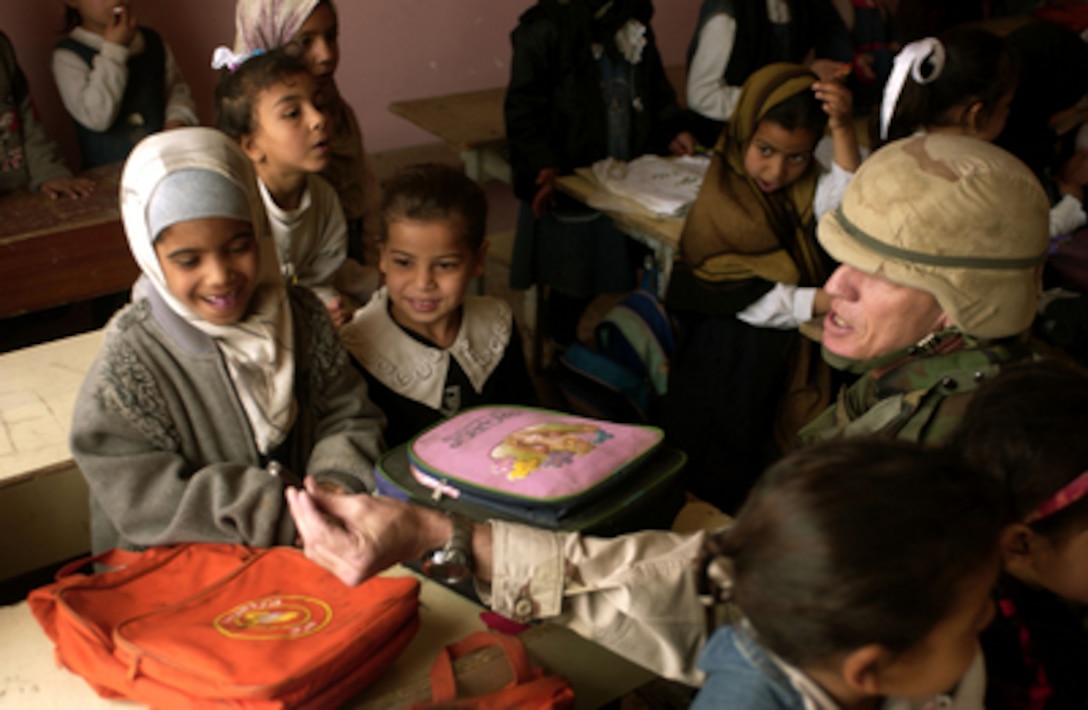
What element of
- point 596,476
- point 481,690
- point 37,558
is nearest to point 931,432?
point 596,476

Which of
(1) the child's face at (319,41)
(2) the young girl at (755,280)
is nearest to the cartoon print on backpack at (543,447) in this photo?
(2) the young girl at (755,280)

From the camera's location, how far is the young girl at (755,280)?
112 inches

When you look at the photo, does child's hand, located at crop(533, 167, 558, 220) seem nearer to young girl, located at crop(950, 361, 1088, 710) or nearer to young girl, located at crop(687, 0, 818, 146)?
young girl, located at crop(687, 0, 818, 146)

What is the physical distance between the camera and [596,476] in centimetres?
158

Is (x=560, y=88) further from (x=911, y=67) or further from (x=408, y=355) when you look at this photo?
(x=408, y=355)

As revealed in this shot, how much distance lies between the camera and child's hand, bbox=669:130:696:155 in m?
3.89

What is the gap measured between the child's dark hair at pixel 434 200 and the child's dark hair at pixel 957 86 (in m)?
1.32

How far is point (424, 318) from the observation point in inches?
88.4

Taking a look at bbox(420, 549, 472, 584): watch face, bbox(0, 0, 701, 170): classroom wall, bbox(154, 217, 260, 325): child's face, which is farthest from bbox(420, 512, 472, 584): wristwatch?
bbox(0, 0, 701, 170): classroom wall

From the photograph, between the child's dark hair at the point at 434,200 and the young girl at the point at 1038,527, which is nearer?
the young girl at the point at 1038,527

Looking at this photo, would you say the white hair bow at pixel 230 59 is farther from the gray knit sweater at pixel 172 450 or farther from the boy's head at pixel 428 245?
the gray knit sweater at pixel 172 450

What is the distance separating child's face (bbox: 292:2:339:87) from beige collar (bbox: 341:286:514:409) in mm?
1011

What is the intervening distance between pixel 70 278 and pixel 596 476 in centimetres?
261

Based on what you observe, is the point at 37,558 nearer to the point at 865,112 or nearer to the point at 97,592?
the point at 97,592
